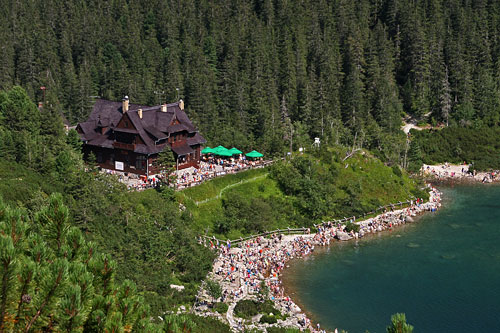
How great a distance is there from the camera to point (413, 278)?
65.0m

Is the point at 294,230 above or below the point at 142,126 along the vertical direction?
below

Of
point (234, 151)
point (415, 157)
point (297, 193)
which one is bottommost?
point (415, 157)

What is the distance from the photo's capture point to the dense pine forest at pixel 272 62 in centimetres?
10550

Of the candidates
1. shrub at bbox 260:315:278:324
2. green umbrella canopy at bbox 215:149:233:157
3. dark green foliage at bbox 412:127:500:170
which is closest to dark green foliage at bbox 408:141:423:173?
dark green foliage at bbox 412:127:500:170

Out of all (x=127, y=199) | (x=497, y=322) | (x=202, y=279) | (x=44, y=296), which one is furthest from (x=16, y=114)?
(x=44, y=296)

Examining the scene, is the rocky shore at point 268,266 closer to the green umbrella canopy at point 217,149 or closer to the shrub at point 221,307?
the shrub at point 221,307

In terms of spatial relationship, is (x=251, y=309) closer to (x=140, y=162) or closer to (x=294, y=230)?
(x=294, y=230)

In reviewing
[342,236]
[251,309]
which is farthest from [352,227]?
[251,309]

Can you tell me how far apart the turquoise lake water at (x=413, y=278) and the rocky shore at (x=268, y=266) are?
4.81ft

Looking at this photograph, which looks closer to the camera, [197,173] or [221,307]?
[221,307]

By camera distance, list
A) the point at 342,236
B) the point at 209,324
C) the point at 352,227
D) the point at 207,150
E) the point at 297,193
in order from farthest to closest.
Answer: the point at 207,150 < the point at 297,193 < the point at 352,227 < the point at 342,236 < the point at 209,324

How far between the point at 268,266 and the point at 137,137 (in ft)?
77.5

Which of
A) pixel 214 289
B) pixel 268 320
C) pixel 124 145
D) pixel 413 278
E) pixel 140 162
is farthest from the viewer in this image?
pixel 124 145

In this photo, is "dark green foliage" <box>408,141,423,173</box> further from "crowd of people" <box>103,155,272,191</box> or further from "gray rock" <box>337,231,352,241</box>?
"gray rock" <box>337,231,352,241</box>
